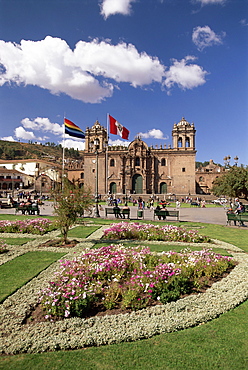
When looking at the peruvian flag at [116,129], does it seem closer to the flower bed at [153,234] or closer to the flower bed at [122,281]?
the flower bed at [153,234]

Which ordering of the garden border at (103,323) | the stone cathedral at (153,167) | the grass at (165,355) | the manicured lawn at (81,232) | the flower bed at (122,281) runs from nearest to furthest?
the grass at (165,355) → the garden border at (103,323) → the flower bed at (122,281) → the manicured lawn at (81,232) → the stone cathedral at (153,167)

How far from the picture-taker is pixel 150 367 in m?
3.35

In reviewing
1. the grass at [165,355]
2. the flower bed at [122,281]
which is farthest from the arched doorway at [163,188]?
the grass at [165,355]

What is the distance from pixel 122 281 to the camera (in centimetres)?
618

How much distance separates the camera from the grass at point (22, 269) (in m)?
5.86

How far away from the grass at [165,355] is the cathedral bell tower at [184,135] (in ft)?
168

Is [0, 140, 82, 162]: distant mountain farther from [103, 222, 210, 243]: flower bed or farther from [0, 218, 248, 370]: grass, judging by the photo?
[0, 218, 248, 370]: grass

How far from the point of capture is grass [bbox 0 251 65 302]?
5.86 m

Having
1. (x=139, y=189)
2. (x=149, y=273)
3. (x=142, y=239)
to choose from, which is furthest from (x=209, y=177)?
(x=149, y=273)

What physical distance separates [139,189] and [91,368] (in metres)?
50.4

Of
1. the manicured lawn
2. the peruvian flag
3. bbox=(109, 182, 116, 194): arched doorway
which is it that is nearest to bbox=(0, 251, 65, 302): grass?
the manicured lawn

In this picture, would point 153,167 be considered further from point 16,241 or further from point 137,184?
point 16,241

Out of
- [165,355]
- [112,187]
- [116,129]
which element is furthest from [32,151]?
[165,355]

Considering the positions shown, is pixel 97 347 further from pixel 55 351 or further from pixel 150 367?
pixel 150 367
